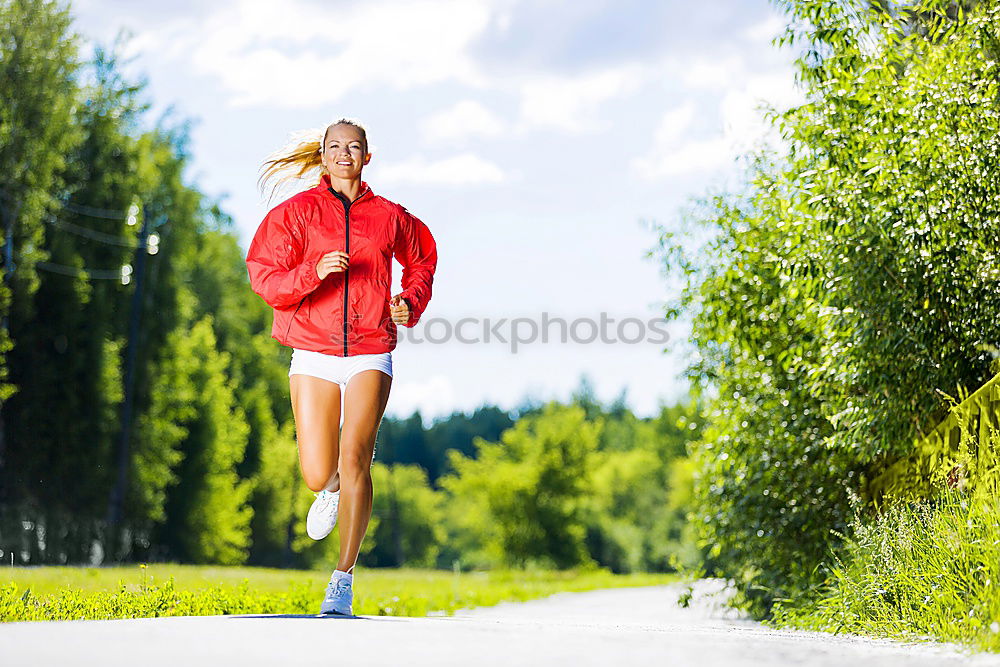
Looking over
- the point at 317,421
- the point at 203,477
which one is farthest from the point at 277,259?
the point at 203,477

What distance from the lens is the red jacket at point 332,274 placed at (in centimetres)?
601

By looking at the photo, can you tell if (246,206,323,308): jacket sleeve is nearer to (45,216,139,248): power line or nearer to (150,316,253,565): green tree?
(45,216,139,248): power line

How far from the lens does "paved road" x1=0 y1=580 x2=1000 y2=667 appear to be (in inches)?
158

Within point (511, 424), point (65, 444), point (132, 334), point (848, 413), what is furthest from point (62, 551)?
point (511, 424)

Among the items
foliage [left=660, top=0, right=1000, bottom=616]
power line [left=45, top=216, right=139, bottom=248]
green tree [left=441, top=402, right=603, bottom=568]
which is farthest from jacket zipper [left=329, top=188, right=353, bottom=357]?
green tree [left=441, top=402, right=603, bottom=568]

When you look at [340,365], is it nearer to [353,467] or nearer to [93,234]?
[353,467]

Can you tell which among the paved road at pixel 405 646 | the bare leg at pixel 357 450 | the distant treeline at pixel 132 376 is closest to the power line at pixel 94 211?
the distant treeline at pixel 132 376

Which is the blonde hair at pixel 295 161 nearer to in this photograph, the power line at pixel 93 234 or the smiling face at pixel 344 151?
the smiling face at pixel 344 151

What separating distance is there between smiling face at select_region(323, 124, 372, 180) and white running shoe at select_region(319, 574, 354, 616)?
89.4 inches

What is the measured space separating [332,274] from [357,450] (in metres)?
0.99

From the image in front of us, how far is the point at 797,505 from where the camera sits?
1131cm

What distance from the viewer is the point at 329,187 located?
6211mm

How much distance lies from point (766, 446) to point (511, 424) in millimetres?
103917

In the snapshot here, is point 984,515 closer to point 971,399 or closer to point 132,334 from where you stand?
point 971,399
